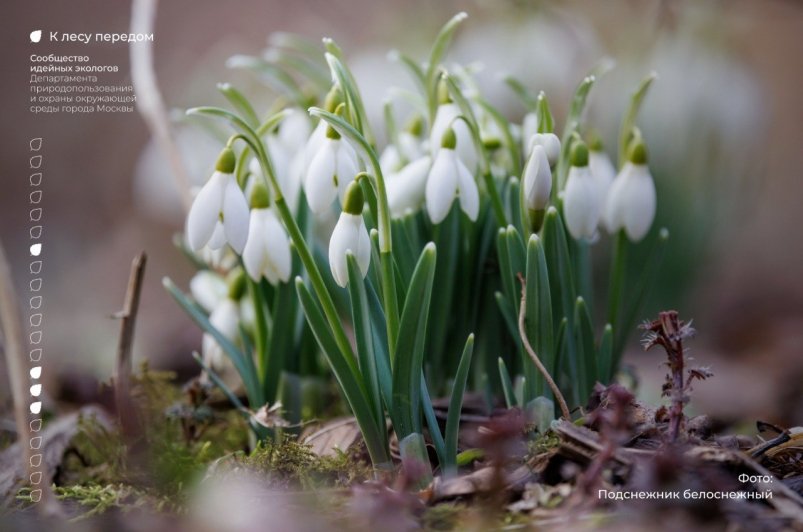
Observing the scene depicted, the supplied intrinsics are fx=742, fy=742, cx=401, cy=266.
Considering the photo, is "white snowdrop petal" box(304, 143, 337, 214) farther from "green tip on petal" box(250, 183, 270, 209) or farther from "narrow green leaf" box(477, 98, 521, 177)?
"narrow green leaf" box(477, 98, 521, 177)

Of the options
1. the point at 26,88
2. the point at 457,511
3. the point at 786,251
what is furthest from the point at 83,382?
the point at 786,251

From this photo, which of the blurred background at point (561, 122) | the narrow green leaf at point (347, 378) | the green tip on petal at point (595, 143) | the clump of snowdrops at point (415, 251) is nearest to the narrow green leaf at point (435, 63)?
the clump of snowdrops at point (415, 251)

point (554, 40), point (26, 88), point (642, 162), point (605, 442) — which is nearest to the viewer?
point (605, 442)

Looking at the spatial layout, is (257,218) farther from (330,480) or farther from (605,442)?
(605,442)

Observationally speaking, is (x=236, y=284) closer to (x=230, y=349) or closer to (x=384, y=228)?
(x=230, y=349)

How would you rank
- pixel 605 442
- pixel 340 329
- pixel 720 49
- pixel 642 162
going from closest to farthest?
pixel 605 442 → pixel 340 329 → pixel 642 162 → pixel 720 49

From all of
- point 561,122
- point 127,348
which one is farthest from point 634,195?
point 561,122

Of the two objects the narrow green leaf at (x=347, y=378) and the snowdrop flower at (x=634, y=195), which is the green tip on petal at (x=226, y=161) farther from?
the snowdrop flower at (x=634, y=195)
